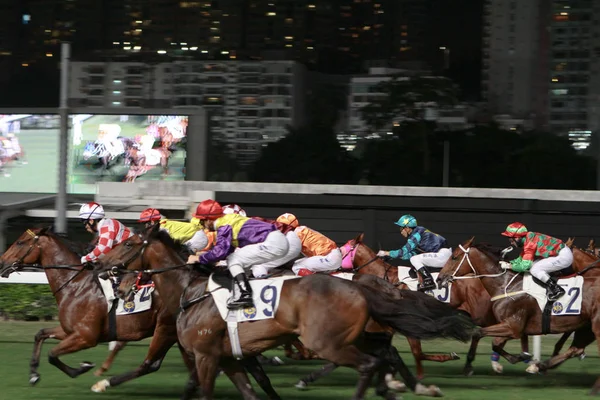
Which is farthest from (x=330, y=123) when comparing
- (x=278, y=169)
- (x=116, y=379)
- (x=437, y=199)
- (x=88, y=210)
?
(x=116, y=379)

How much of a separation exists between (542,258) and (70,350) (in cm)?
424

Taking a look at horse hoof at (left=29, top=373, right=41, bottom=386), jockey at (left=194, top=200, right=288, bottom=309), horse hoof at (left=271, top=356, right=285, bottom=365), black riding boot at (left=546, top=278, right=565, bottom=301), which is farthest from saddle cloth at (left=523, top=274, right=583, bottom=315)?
horse hoof at (left=29, top=373, right=41, bottom=386)

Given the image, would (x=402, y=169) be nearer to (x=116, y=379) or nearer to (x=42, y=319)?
(x=42, y=319)

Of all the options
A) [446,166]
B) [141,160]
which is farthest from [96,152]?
[446,166]

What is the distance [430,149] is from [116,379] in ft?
37.2

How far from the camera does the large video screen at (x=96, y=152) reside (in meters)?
18.3

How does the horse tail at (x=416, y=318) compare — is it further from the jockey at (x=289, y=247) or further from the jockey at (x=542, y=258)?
the jockey at (x=542, y=258)

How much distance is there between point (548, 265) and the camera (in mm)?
8086

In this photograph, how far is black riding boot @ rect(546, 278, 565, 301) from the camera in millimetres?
7931

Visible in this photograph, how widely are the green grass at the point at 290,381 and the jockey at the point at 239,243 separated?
52.3 inches

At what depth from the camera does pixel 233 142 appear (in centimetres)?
1791

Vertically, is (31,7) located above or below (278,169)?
above

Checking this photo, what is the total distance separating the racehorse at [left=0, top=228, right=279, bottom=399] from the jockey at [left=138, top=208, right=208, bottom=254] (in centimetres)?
52

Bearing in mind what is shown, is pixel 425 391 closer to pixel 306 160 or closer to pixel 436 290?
pixel 436 290
